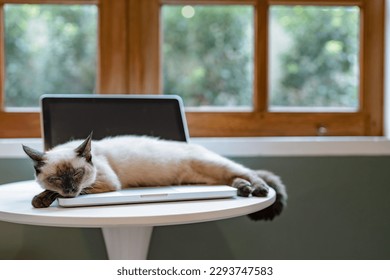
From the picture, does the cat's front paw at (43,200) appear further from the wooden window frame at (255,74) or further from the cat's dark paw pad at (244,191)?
the wooden window frame at (255,74)

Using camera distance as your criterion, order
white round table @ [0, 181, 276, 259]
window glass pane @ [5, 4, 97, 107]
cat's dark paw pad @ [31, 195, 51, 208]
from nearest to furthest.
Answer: white round table @ [0, 181, 276, 259], cat's dark paw pad @ [31, 195, 51, 208], window glass pane @ [5, 4, 97, 107]

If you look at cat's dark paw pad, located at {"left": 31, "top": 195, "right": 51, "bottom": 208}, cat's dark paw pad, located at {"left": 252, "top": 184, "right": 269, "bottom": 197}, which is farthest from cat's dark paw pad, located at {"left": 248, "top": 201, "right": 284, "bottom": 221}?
cat's dark paw pad, located at {"left": 31, "top": 195, "right": 51, "bottom": 208}

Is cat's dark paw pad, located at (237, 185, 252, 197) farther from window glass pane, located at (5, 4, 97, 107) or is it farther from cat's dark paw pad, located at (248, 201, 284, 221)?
window glass pane, located at (5, 4, 97, 107)

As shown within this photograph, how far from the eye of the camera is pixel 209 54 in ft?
6.59

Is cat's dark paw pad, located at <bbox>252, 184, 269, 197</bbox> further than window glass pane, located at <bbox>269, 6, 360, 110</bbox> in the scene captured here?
No

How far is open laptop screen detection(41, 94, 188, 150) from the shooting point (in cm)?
150

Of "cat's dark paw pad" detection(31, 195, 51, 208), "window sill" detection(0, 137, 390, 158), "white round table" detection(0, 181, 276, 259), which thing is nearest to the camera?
"white round table" detection(0, 181, 276, 259)

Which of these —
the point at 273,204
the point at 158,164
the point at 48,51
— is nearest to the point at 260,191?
the point at 273,204

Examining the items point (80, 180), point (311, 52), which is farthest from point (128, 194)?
point (311, 52)

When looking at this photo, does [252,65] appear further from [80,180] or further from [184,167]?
[80,180]

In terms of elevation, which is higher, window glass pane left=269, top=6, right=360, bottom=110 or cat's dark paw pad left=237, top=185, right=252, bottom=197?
window glass pane left=269, top=6, right=360, bottom=110

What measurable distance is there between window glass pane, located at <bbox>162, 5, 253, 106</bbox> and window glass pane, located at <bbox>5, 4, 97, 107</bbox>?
1.07 feet

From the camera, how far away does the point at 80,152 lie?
1178 mm

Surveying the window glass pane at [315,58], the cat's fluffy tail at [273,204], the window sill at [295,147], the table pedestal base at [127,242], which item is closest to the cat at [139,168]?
the cat's fluffy tail at [273,204]
